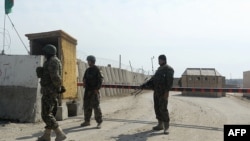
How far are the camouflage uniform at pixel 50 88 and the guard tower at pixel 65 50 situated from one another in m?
4.31

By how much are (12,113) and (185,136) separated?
5111 mm

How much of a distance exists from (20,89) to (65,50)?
2327mm

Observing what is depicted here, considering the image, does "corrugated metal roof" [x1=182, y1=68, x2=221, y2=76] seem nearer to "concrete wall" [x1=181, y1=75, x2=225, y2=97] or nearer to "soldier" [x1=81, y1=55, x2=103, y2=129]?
"concrete wall" [x1=181, y1=75, x2=225, y2=97]

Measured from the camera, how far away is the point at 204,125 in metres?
10.4

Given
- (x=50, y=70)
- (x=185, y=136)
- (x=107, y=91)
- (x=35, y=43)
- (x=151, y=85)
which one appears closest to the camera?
(x=50, y=70)

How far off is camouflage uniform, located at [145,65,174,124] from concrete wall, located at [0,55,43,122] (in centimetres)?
359

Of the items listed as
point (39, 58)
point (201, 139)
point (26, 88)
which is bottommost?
point (201, 139)

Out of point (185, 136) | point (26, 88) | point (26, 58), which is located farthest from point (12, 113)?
point (185, 136)

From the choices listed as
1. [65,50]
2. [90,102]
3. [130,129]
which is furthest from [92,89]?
[65,50]

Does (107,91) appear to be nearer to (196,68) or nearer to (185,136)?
(196,68)

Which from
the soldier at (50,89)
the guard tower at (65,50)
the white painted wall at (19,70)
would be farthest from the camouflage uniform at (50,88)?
the guard tower at (65,50)

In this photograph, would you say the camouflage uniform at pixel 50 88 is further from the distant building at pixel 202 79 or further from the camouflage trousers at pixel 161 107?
the distant building at pixel 202 79

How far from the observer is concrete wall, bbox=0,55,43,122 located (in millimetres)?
10336

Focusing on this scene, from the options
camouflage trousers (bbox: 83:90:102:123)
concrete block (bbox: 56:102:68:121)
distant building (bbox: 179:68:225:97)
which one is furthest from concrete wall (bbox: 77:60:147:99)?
camouflage trousers (bbox: 83:90:102:123)
